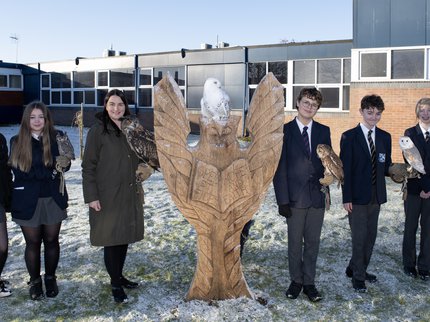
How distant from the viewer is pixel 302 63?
1388 cm

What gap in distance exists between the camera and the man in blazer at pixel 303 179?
367 cm

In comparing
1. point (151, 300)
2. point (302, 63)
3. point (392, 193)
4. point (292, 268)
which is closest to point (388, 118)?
point (392, 193)

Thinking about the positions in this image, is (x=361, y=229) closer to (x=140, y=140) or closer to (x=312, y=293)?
(x=312, y=293)

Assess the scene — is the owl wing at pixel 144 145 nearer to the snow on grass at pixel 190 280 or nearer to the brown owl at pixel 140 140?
the brown owl at pixel 140 140

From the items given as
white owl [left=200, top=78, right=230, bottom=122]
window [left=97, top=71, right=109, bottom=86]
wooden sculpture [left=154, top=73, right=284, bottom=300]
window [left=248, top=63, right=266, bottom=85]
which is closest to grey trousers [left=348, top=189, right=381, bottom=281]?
wooden sculpture [left=154, top=73, right=284, bottom=300]

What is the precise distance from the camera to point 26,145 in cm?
358

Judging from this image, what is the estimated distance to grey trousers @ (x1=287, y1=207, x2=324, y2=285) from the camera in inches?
147

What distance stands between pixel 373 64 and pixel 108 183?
8889 mm

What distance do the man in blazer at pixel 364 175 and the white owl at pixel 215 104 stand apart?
1309 millimetres

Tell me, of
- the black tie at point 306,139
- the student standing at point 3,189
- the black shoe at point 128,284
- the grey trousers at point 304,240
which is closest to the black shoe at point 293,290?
the grey trousers at point 304,240

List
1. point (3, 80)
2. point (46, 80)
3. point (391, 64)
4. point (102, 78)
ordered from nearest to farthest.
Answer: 1. point (391, 64)
2. point (102, 78)
3. point (46, 80)
4. point (3, 80)

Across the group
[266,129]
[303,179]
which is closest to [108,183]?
[266,129]

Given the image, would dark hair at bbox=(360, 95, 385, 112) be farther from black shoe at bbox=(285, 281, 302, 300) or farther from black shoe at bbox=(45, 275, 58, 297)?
black shoe at bbox=(45, 275, 58, 297)

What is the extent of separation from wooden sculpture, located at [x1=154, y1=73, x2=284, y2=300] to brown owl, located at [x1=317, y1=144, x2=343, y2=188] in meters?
0.34
